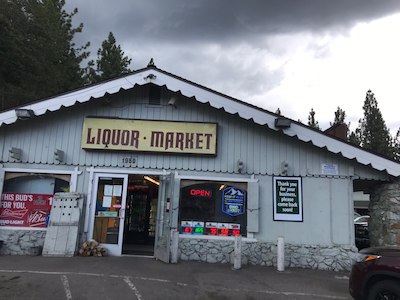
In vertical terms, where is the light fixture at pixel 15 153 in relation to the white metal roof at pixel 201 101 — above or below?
below

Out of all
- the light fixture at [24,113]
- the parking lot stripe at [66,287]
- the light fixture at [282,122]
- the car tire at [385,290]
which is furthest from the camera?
the light fixture at [24,113]

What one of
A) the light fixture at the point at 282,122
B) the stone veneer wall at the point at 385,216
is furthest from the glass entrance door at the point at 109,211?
the stone veneer wall at the point at 385,216

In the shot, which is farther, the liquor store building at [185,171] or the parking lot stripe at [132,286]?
the liquor store building at [185,171]

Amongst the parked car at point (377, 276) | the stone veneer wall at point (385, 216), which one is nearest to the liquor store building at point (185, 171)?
the stone veneer wall at point (385, 216)

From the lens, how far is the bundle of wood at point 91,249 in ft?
33.3

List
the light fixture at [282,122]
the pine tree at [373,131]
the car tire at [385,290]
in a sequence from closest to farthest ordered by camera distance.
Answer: the car tire at [385,290], the light fixture at [282,122], the pine tree at [373,131]

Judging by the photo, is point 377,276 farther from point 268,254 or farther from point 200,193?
point 200,193

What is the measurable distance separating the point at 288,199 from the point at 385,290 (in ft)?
16.9

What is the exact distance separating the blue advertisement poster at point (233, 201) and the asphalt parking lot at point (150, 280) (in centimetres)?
154

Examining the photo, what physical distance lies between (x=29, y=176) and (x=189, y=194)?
4691 millimetres

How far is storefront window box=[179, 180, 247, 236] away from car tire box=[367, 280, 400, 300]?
5.06 m

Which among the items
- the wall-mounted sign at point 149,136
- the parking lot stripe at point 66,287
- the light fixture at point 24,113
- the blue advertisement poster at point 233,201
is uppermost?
the light fixture at point 24,113

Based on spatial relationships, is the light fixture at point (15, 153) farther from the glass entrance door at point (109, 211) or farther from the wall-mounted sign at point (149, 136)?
the glass entrance door at point (109, 211)

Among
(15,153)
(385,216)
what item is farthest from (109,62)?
(385,216)
